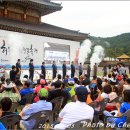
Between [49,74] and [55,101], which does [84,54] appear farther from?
[55,101]

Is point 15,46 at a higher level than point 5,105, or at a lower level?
higher

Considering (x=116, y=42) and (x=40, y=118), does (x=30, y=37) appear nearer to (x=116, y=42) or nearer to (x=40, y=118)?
(x=40, y=118)

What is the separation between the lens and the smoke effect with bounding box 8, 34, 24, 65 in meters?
21.8

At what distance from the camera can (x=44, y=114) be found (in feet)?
15.4

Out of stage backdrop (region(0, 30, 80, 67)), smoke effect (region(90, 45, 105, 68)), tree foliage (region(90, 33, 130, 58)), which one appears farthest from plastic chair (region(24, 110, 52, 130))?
tree foliage (region(90, 33, 130, 58))

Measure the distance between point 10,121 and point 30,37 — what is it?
19.9m

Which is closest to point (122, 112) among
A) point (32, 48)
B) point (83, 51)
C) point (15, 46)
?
point (15, 46)

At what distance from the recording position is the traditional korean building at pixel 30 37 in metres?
21.8

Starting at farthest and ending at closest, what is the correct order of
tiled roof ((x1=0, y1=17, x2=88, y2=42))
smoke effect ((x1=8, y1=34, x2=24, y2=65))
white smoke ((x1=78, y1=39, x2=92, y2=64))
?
white smoke ((x1=78, y1=39, x2=92, y2=64)) → tiled roof ((x1=0, y1=17, x2=88, y2=42)) → smoke effect ((x1=8, y1=34, x2=24, y2=65))

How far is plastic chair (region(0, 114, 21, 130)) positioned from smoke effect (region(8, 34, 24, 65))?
17.8 meters

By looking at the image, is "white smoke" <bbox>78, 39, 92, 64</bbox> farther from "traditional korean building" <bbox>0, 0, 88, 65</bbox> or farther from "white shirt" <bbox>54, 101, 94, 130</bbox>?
"white shirt" <bbox>54, 101, 94, 130</bbox>

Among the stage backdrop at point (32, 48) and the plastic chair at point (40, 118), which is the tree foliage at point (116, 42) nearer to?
the stage backdrop at point (32, 48)

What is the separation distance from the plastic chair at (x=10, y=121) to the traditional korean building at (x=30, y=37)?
56.1ft

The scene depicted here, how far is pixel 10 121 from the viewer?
4.16 metres
